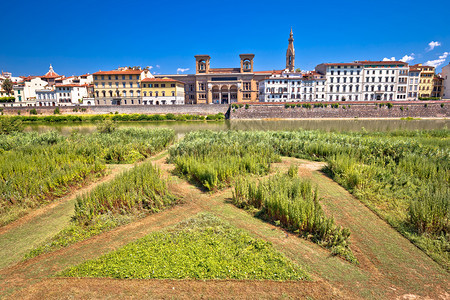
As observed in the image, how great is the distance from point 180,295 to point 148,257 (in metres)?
1.40

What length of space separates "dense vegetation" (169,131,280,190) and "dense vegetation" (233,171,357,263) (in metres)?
1.66

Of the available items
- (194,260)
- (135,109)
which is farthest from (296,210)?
(135,109)

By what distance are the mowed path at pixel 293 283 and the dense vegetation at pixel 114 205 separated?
0.41m

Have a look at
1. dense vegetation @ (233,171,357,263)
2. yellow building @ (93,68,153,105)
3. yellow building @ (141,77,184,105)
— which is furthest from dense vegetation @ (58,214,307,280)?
yellow building @ (93,68,153,105)

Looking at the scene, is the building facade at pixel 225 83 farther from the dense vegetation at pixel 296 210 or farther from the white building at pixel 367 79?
the dense vegetation at pixel 296 210

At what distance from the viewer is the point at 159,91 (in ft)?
250

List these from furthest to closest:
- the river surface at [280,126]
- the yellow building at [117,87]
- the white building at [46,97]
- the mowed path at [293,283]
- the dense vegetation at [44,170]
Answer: the white building at [46,97], the yellow building at [117,87], the river surface at [280,126], the dense vegetation at [44,170], the mowed path at [293,283]

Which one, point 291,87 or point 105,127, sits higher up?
point 291,87

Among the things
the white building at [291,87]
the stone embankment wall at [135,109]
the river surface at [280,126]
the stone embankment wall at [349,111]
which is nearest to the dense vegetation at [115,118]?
the stone embankment wall at [135,109]

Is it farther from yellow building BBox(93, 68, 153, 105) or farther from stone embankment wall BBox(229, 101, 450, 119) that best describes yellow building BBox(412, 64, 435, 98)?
yellow building BBox(93, 68, 153, 105)

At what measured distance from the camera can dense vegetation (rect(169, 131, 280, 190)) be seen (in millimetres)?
11586

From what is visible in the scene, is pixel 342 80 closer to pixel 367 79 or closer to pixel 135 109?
pixel 367 79

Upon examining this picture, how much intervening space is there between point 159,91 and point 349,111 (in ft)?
164

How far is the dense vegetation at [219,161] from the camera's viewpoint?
11.6m
